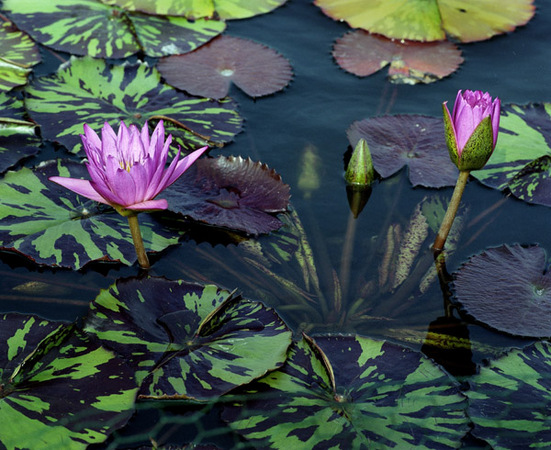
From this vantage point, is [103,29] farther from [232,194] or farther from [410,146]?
[410,146]

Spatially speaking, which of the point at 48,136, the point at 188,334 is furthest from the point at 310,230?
the point at 48,136

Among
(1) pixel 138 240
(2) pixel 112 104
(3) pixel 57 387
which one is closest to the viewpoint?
(3) pixel 57 387

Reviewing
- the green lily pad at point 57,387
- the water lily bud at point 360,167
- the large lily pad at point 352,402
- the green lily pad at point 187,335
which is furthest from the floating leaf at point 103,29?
the large lily pad at point 352,402

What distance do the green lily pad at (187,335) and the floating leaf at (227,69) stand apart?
149 cm

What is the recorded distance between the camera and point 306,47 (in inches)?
155

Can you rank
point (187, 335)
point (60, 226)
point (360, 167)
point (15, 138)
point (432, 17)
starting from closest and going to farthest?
point (187, 335), point (60, 226), point (360, 167), point (15, 138), point (432, 17)

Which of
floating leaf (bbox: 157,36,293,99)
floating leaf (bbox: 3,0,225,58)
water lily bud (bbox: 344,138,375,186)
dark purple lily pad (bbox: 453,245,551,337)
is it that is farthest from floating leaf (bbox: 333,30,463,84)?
dark purple lily pad (bbox: 453,245,551,337)

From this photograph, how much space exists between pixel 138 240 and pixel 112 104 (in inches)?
46.1

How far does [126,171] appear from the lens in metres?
2.04

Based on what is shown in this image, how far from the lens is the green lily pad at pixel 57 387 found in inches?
72.7

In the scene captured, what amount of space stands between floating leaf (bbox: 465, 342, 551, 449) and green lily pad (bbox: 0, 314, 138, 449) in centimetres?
111

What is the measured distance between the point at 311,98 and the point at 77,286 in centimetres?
173

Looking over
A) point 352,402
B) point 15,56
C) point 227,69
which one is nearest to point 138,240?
point 352,402

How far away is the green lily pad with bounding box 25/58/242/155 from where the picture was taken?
10.2 feet
